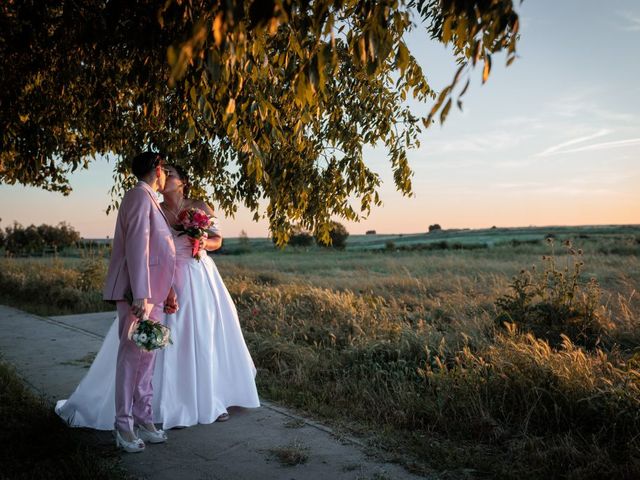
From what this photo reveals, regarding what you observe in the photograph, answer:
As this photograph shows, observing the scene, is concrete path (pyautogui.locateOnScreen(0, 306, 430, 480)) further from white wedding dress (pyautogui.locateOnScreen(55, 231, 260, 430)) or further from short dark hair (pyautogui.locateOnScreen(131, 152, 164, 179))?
short dark hair (pyautogui.locateOnScreen(131, 152, 164, 179))

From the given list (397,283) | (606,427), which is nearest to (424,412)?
(606,427)

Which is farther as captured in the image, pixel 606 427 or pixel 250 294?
pixel 250 294

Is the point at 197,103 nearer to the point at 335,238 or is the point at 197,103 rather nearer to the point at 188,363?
the point at 188,363

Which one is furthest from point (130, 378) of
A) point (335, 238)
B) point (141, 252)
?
point (335, 238)

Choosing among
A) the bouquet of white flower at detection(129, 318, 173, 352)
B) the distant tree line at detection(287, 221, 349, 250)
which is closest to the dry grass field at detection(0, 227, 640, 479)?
the bouquet of white flower at detection(129, 318, 173, 352)

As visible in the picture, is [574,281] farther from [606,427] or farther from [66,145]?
[66,145]

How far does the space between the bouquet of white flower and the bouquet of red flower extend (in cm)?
104

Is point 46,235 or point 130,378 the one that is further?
point 46,235

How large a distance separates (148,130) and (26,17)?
6.21 ft

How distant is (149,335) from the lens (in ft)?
13.1

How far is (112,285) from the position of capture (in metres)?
4.14

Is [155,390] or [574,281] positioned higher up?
[574,281]

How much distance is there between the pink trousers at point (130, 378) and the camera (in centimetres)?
417

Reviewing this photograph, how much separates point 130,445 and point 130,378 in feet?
1.63
